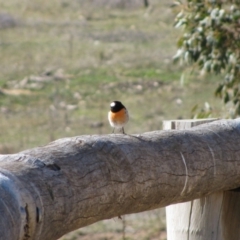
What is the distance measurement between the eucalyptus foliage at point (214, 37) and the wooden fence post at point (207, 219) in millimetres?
4382

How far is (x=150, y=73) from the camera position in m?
23.5

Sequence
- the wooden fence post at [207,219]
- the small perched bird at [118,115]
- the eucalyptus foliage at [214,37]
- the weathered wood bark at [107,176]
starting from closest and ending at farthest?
1. the weathered wood bark at [107,176]
2. the wooden fence post at [207,219]
3. the small perched bird at [118,115]
4. the eucalyptus foliage at [214,37]

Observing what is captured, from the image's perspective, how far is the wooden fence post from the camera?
10.1 ft

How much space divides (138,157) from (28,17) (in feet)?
108

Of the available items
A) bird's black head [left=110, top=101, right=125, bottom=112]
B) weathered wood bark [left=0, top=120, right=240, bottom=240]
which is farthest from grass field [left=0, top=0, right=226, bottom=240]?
weathered wood bark [left=0, top=120, right=240, bottom=240]

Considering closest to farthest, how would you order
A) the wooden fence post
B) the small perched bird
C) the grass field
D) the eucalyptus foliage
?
1. the wooden fence post
2. the small perched bird
3. the eucalyptus foliage
4. the grass field

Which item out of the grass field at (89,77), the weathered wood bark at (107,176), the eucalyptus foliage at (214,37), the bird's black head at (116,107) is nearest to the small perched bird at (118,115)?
the bird's black head at (116,107)

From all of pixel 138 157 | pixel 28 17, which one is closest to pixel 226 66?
pixel 138 157

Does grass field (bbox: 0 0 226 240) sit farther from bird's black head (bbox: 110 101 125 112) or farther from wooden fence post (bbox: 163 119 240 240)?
wooden fence post (bbox: 163 119 240 240)

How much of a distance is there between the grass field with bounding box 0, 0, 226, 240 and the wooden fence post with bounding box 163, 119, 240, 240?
16.0 ft

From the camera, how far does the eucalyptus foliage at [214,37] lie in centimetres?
745

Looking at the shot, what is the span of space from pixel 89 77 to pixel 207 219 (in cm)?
1987

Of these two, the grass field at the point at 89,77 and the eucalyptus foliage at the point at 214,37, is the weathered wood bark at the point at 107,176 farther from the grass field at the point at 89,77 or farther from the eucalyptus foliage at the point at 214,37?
the grass field at the point at 89,77

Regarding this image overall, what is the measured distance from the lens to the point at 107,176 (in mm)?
2314
